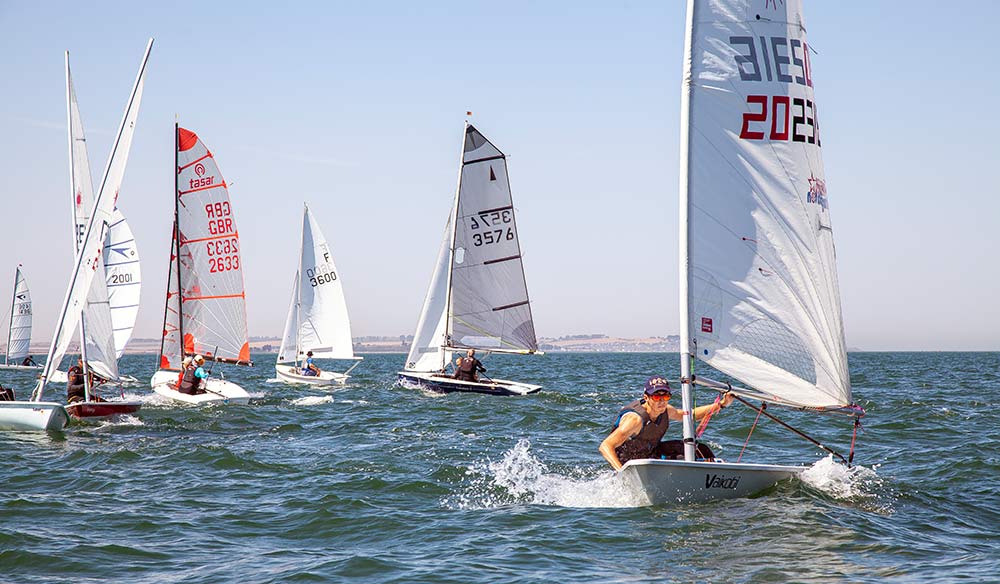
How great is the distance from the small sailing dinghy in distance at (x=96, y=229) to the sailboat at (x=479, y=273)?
1057cm

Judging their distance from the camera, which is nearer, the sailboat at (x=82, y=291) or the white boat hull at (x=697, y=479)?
the white boat hull at (x=697, y=479)

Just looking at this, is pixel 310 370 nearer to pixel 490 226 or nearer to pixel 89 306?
pixel 490 226

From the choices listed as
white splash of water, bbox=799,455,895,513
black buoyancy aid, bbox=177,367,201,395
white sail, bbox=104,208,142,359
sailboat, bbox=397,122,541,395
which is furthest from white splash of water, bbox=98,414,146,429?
white splash of water, bbox=799,455,895,513

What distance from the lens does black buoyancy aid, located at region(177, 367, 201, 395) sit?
24.0 meters

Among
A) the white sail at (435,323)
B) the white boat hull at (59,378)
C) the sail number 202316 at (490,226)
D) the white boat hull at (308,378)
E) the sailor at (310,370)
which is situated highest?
the sail number 202316 at (490,226)

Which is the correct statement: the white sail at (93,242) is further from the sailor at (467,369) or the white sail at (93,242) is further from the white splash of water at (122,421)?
the sailor at (467,369)

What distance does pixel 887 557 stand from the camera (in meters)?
8.76

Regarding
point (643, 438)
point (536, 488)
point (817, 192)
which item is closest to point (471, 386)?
point (536, 488)

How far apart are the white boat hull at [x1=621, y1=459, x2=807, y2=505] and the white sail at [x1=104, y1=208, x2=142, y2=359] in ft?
83.8

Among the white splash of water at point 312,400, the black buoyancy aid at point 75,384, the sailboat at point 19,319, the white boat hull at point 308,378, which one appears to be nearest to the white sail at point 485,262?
the white splash of water at point 312,400

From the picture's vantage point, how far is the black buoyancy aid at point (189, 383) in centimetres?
2402

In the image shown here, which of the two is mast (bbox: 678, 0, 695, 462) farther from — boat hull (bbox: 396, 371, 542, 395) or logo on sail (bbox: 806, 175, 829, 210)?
boat hull (bbox: 396, 371, 542, 395)

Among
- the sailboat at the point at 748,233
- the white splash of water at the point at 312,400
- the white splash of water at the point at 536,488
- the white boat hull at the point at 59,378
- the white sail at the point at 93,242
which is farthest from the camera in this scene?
the white splash of water at the point at 312,400

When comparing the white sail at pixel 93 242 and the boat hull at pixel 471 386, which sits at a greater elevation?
the white sail at pixel 93 242
